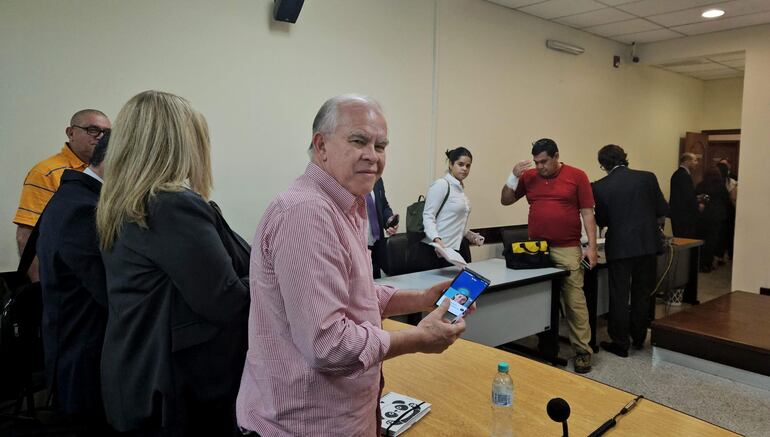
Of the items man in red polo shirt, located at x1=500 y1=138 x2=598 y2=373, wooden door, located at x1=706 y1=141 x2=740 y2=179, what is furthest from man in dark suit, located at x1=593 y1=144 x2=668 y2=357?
wooden door, located at x1=706 y1=141 x2=740 y2=179

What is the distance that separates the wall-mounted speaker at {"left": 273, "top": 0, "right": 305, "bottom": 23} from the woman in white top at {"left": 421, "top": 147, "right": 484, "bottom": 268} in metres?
1.45

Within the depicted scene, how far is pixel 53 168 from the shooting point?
251 cm

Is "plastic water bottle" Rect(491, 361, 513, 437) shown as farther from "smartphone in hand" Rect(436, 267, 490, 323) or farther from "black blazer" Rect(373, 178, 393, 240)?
"black blazer" Rect(373, 178, 393, 240)

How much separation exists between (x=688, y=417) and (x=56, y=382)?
176 cm

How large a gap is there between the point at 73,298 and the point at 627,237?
12.3ft

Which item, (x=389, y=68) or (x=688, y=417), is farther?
(x=389, y=68)

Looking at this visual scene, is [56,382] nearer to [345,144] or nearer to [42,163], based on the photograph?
[345,144]

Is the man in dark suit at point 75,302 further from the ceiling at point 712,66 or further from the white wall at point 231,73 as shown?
the ceiling at point 712,66

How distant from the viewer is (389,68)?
423 centimetres

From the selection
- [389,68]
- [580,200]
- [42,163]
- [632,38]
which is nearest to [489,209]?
[580,200]

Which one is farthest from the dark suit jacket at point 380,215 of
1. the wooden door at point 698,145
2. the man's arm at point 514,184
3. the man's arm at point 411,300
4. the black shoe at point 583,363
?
the wooden door at point 698,145

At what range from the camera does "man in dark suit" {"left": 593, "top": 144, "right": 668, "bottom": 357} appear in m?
3.98

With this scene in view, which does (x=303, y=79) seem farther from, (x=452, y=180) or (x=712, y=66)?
(x=712, y=66)

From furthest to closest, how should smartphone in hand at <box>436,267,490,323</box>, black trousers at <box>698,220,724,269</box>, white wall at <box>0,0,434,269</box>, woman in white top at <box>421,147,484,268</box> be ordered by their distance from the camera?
1. black trousers at <box>698,220,724,269</box>
2. woman in white top at <box>421,147,484,268</box>
3. white wall at <box>0,0,434,269</box>
4. smartphone in hand at <box>436,267,490,323</box>
